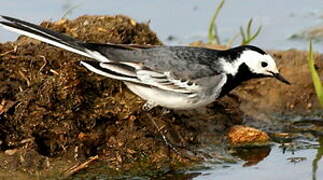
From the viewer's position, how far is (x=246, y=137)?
950 cm

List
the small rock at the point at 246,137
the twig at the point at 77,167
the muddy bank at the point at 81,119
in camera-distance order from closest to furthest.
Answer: the twig at the point at 77,167
the muddy bank at the point at 81,119
the small rock at the point at 246,137

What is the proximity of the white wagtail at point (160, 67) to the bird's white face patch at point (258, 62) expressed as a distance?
0.03 meters

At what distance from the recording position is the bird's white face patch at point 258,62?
30.0 feet

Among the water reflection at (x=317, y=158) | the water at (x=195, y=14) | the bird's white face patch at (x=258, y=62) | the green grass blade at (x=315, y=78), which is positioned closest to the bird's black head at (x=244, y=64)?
the bird's white face patch at (x=258, y=62)

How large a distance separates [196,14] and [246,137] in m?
3.12

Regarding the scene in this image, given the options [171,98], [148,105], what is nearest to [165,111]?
[148,105]

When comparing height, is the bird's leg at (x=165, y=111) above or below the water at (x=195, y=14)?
below

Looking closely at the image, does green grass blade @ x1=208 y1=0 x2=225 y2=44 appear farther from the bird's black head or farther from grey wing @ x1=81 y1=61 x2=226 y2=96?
grey wing @ x1=81 y1=61 x2=226 y2=96

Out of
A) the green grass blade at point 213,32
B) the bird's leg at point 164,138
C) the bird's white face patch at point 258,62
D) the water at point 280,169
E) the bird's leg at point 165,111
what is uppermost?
the green grass blade at point 213,32

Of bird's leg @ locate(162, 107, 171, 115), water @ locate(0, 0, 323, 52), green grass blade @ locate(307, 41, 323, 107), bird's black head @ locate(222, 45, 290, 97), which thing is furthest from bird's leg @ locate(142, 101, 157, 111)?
water @ locate(0, 0, 323, 52)

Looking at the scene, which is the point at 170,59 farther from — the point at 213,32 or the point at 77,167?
the point at 213,32

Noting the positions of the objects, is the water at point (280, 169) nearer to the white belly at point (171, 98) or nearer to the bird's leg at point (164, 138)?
the bird's leg at point (164, 138)

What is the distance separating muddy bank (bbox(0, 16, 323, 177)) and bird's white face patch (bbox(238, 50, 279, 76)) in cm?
71

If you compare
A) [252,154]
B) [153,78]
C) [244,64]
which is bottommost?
[252,154]
